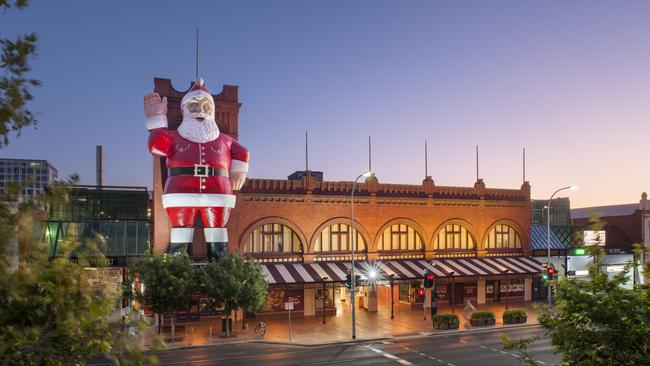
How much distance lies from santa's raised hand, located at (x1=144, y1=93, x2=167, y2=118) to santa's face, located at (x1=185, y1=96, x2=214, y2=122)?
1837 millimetres

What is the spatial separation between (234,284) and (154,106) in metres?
14.0

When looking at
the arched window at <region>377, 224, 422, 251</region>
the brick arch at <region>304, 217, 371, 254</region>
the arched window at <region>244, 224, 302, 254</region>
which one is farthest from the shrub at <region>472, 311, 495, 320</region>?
the arched window at <region>244, 224, 302, 254</region>

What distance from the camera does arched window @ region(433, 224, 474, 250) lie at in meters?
44.8

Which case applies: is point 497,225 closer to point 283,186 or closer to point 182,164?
point 283,186

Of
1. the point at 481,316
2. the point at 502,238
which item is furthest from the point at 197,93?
the point at 502,238

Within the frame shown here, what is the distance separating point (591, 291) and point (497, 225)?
3990cm

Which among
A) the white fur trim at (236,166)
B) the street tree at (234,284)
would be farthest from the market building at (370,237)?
the street tree at (234,284)

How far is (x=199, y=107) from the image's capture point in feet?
110

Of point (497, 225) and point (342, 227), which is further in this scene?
point (497, 225)

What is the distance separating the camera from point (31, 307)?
5.55m

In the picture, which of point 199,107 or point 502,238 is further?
point 502,238

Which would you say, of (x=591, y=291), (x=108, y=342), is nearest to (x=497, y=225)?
(x=591, y=291)

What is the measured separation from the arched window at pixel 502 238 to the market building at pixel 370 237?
10 cm

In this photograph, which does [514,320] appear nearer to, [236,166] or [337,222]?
[337,222]
